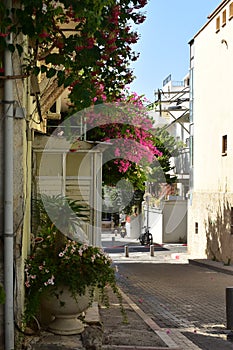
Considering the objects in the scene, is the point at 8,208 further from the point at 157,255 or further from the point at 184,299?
the point at 157,255

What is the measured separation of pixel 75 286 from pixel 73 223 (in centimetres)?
97

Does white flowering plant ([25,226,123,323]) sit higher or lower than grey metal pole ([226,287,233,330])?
higher

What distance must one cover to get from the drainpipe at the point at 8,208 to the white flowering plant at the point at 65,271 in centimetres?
108

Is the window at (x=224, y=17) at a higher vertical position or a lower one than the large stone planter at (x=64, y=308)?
higher

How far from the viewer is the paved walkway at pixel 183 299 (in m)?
10.3

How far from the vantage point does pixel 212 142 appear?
94.0ft

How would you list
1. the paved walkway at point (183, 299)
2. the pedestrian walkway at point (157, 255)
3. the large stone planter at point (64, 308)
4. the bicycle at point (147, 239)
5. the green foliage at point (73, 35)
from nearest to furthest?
the green foliage at point (73, 35) → the large stone planter at point (64, 308) → the paved walkway at point (183, 299) → the pedestrian walkway at point (157, 255) → the bicycle at point (147, 239)

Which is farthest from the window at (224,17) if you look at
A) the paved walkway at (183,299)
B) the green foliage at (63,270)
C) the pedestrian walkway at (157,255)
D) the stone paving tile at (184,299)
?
the green foliage at (63,270)

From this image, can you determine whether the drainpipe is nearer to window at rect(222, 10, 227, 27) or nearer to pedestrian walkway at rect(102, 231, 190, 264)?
window at rect(222, 10, 227, 27)

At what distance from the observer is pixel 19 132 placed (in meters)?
6.12

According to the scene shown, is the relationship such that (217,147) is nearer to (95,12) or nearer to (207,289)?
(207,289)

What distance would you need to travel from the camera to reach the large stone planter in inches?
285

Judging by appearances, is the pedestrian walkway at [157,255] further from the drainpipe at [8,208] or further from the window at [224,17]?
the drainpipe at [8,208]

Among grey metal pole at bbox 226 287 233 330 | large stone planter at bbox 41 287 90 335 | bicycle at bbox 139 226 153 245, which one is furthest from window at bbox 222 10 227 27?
large stone planter at bbox 41 287 90 335
